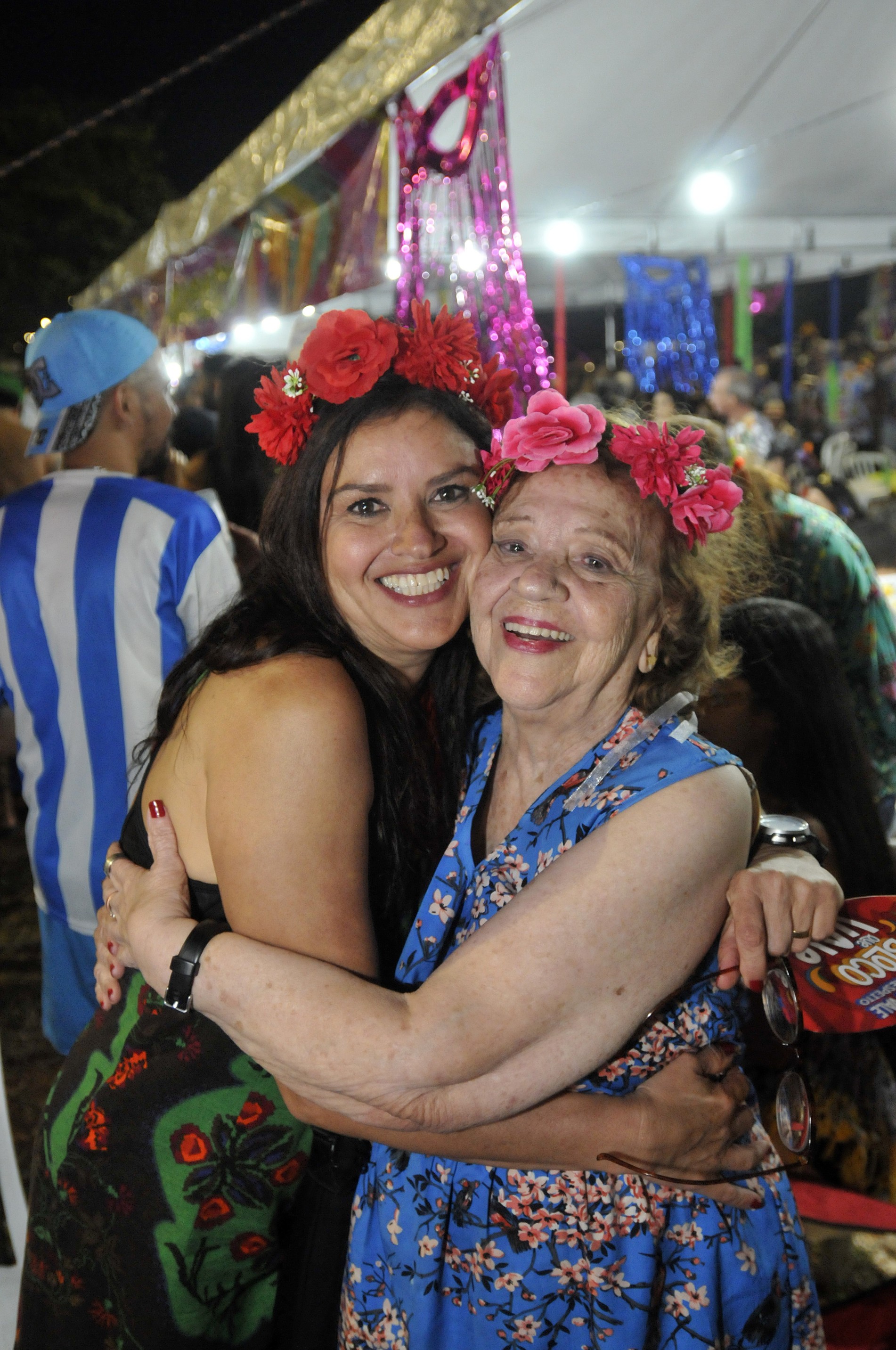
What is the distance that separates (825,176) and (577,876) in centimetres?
689

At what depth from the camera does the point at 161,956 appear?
136 centimetres

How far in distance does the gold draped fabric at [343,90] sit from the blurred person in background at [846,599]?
138 centimetres

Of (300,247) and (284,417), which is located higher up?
(300,247)

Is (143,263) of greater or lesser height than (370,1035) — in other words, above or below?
above

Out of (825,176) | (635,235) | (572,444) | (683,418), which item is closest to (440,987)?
(572,444)

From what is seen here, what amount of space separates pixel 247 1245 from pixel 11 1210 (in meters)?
1.28

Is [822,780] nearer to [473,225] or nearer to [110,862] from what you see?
[110,862]

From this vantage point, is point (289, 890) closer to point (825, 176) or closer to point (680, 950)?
point (680, 950)

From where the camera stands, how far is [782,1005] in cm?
134

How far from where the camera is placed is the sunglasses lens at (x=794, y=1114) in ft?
4.42

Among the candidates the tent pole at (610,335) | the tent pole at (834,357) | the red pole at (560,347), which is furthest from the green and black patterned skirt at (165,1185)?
the tent pole at (610,335)

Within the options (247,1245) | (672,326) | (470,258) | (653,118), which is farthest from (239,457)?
(672,326)

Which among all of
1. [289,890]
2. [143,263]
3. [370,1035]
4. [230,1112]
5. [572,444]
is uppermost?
[143,263]

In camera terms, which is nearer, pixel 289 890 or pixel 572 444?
pixel 289 890
